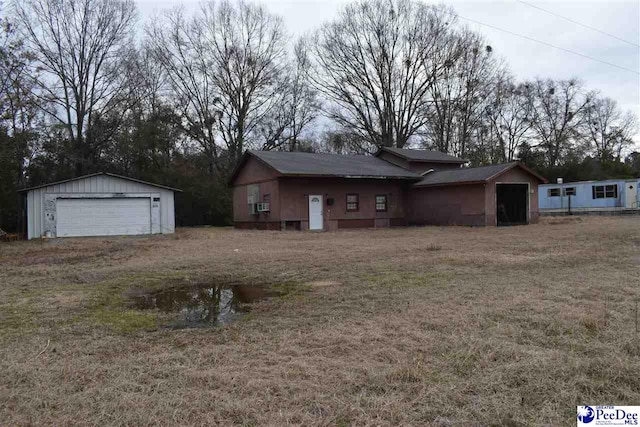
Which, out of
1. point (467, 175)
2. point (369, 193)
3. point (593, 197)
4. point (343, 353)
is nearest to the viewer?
point (343, 353)

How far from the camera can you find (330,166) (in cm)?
2541

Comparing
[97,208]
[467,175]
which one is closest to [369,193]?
[467,175]

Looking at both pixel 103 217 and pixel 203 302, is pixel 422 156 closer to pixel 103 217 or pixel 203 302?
pixel 103 217

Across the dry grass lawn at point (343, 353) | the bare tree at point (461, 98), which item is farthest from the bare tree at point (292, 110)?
the dry grass lawn at point (343, 353)

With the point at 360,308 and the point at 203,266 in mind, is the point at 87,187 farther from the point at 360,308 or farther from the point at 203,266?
the point at 360,308

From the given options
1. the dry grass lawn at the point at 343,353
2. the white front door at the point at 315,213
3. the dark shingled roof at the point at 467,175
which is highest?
the dark shingled roof at the point at 467,175

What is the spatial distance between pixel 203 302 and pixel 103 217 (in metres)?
17.2

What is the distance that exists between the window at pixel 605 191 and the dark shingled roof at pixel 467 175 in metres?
10.5

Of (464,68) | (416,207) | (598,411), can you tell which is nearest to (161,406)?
(598,411)

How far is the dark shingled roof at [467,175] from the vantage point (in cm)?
2312

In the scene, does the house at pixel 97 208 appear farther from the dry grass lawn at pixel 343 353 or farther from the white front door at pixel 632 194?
the white front door at pixel 632 194

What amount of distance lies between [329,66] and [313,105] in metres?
3.42

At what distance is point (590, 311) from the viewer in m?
5.30

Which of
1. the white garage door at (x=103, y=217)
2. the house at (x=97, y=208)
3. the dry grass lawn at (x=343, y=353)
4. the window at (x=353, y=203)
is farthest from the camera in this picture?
the window at (x=353, y=203)
